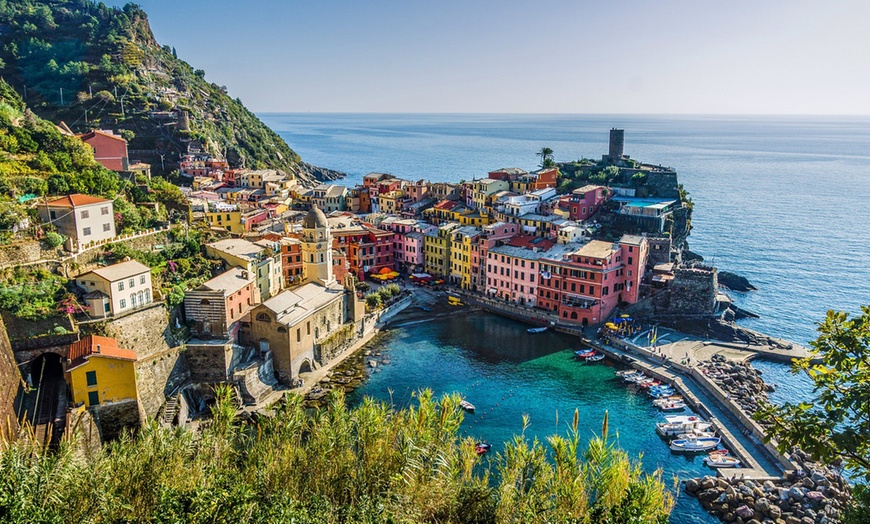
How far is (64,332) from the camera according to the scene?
32.6 metres

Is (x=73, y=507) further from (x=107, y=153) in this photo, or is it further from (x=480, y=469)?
(x=107, y=153)

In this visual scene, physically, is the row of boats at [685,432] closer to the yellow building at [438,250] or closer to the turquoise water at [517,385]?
the turquoise water at [517,385]

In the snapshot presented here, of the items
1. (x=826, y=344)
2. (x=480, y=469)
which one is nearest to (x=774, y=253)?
(x=480, y=469)

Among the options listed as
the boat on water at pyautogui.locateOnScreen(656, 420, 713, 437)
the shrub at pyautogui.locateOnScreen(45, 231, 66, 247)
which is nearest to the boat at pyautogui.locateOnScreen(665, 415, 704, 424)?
the boat on water at pyautogui.locateOnScreen(656, 420, 713, 437)

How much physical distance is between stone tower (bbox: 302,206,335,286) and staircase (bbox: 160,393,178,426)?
1606cm

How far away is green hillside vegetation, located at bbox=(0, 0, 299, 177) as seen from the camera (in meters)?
88.7

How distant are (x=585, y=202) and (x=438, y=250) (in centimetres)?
1643

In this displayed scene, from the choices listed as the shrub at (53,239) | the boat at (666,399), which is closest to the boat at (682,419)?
the boat at (666,399)

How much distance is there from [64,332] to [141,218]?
13.9 m

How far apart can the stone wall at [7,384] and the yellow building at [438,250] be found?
39.0 metres

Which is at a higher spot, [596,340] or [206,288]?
[206,288]

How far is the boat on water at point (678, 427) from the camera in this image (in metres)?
35.5

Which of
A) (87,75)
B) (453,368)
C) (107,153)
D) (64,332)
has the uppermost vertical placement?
(87,75)

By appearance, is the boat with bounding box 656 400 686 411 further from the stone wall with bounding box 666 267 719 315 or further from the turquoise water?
the stone wall with bounding box 666 267 719 315
